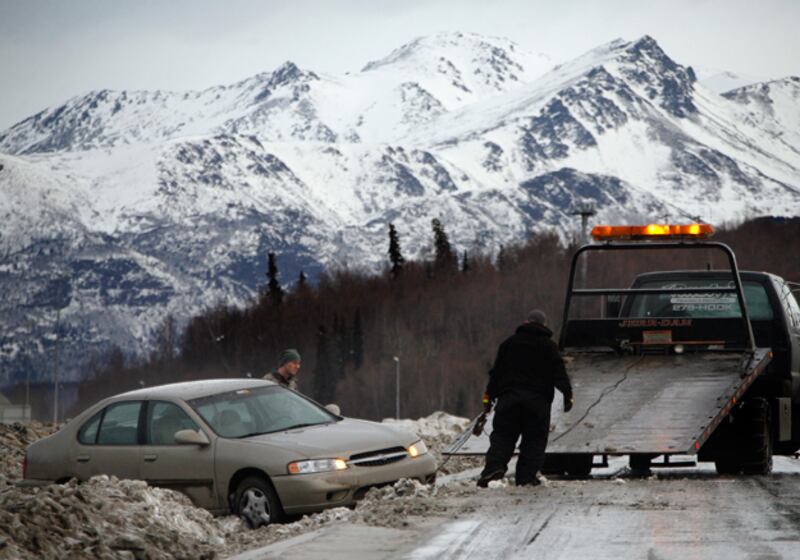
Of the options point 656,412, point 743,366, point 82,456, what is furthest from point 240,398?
point 743,366

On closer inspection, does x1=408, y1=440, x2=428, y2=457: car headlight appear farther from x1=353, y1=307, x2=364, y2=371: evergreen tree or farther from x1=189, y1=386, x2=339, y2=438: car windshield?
x1=353, y1=307, x2=364, y2=371: evergreen tree

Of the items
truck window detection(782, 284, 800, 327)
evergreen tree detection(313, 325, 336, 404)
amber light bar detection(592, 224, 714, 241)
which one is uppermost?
amber light bar detection(592, 224, 714, 241)

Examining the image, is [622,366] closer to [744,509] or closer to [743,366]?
[743,366]

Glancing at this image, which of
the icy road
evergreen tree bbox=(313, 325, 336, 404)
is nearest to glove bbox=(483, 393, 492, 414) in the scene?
the icy road

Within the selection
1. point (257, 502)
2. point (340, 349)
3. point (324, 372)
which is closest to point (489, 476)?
point (257, 502)

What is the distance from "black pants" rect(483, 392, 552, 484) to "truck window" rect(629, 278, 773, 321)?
3.70 m

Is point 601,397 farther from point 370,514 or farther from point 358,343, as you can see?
point 358,343

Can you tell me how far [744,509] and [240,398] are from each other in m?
4.98

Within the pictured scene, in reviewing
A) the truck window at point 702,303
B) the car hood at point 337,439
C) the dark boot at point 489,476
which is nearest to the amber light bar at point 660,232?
the truck window at point 702,303

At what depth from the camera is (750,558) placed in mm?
9656

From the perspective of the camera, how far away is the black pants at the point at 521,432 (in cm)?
1492

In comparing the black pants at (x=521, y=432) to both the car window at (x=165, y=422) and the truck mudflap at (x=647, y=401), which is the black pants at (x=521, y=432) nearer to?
the truck mudflap at (x=647, y=401)

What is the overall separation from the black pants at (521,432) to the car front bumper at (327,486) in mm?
1346

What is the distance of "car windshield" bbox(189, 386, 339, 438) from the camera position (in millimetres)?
14586
